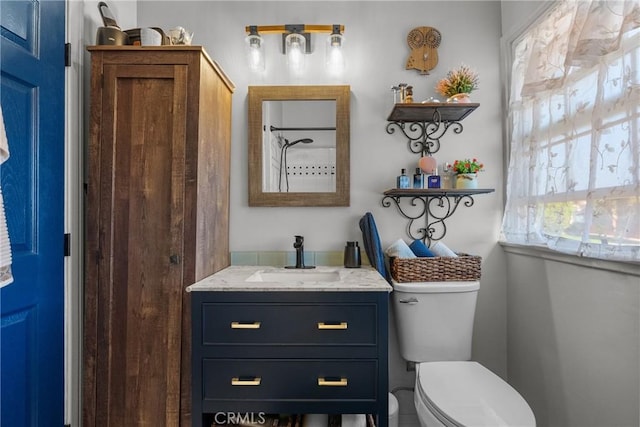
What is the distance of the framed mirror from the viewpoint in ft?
6.61

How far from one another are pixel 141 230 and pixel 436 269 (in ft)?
4.71

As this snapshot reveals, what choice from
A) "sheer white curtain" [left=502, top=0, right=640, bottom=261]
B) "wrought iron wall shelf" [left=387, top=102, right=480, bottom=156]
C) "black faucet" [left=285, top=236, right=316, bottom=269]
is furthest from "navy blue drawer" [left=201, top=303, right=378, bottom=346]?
"wrought iron wall shelf" [left=387, top=102, right=480, bottom=156]

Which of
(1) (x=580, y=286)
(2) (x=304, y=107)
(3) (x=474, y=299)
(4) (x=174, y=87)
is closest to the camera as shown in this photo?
(1) (x=580, y=286)

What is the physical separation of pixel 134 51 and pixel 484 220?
79.6 inches

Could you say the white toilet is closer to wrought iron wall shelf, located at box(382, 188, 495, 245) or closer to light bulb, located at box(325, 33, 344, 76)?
wrought iron wall shelf, located at box(382, 188, 495, 245)

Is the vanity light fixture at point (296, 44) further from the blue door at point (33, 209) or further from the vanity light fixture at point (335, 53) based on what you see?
the blue door at point (33, 209)

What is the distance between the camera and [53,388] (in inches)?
56.7

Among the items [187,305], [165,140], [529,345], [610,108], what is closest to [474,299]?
[529,345]

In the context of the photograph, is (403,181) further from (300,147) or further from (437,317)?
(437,317)

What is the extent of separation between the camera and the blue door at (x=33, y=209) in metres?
1.25

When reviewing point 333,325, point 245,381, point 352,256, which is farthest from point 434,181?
point 245,381

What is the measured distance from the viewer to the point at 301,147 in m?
2.01

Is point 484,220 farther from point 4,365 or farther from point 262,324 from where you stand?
point 4,365

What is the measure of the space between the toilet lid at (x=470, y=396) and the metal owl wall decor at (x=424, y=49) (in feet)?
5.32
